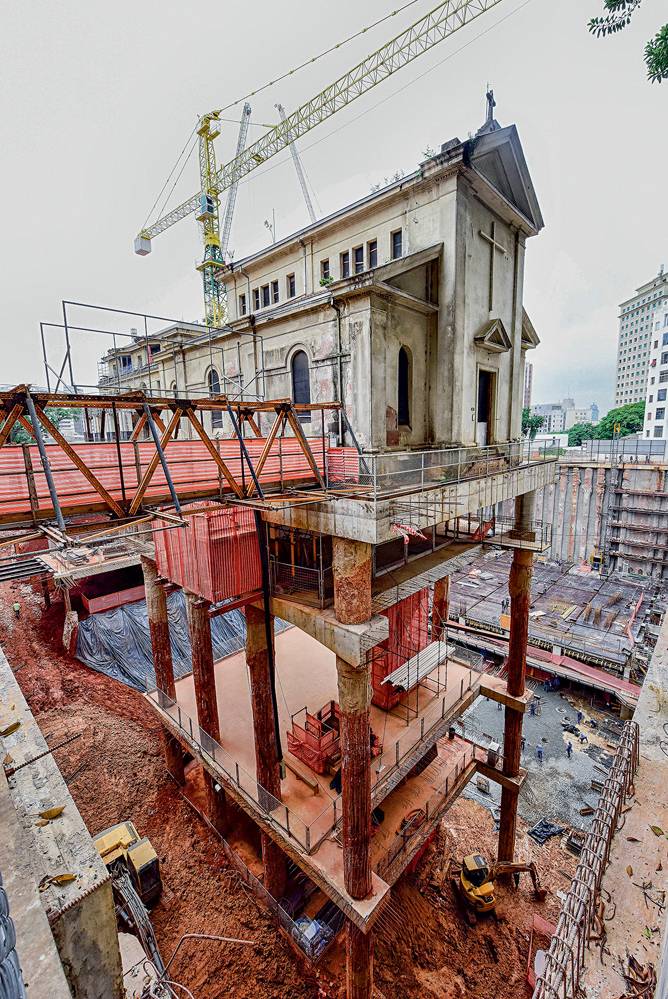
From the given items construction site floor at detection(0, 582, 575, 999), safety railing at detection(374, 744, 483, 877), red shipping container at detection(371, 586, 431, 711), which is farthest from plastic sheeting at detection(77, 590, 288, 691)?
safety railing at detection(374, 744, 483, 877)

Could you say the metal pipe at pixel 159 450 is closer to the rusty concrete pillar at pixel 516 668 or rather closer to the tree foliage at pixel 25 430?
the tree foliage at pixel 25 430

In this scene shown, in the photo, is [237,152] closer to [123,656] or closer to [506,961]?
[123,656]

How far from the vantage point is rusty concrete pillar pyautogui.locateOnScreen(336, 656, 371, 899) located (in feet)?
27.8

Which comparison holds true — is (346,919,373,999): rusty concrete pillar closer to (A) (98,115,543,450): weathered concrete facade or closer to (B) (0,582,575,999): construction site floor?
→ (B) (0,582,575,999): construction site floor

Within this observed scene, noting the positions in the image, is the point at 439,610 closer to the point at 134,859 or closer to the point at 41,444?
the point at 134,859

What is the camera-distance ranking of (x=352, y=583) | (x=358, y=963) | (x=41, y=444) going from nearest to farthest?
(x=41, y=444) < (x=352, y=583) < (x=358, y=963)

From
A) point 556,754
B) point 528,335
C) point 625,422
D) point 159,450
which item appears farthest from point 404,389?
point 625,422

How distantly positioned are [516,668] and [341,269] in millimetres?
17248

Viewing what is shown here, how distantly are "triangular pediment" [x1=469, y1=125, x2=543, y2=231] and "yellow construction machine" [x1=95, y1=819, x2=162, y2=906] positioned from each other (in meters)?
22.6

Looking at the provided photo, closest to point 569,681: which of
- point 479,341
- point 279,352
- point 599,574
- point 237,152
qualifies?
point 599,574

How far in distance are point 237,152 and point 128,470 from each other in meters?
47.6

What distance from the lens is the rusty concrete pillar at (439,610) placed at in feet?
55.0

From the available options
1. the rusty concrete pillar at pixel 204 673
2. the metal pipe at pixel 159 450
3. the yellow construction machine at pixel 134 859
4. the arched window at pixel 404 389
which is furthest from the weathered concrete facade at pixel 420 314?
the yellow construction machine at pixel 134 859

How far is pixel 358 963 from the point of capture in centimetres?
930
